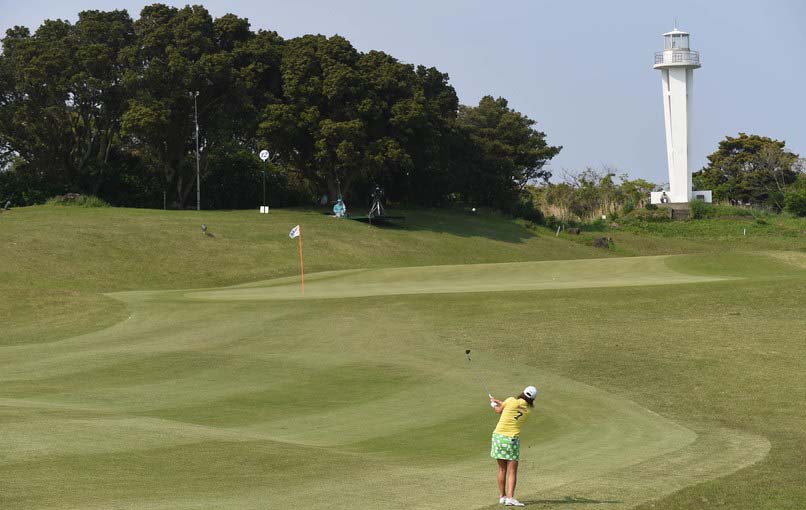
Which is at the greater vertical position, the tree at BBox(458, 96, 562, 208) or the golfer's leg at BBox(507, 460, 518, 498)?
the tree at BBox(458, 96, 562, 208)

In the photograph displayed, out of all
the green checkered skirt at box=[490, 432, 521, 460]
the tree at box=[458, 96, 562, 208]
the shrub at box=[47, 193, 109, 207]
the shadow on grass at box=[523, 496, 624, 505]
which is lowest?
the shadow on grass at box=[523, 496, 624, 505]

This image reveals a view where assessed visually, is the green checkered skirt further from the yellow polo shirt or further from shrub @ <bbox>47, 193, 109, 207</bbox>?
shrub @ <bbox>47, 193, 109, 207</bbox>

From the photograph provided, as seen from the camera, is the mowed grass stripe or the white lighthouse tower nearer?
the mowed grass stripe

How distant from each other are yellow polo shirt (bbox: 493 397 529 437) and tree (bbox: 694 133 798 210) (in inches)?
4051

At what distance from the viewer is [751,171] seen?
4621 inches

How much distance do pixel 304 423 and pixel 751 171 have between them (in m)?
107

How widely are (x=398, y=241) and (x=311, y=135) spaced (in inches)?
425

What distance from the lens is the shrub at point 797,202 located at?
9312 cm

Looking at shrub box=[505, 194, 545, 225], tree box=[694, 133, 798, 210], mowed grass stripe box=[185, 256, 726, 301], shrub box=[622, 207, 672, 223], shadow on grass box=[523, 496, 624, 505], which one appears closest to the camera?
shadow on grass box=[523, 496, 624, 505]

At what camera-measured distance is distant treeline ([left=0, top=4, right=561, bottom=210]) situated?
67000 mm

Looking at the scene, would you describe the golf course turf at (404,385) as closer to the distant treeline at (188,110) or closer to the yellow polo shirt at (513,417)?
the yellow polo shirt at (513,417)

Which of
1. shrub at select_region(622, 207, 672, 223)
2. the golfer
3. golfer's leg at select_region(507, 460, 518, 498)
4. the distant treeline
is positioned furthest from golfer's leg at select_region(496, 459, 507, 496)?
shrub at select_region(622, 207, 672, 223)

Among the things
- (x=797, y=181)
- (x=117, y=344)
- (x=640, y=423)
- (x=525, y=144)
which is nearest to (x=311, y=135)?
(x=525, y=144)

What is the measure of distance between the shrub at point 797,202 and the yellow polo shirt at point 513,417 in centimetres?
8635
